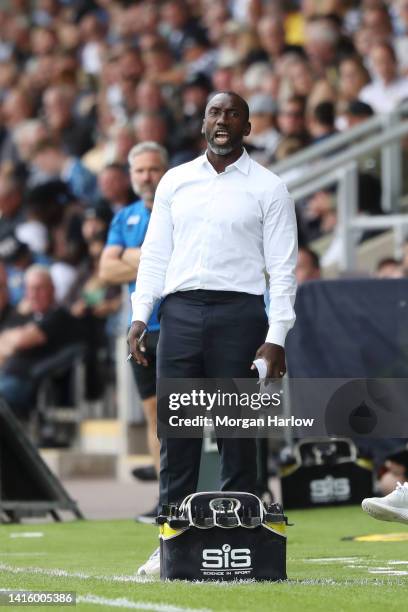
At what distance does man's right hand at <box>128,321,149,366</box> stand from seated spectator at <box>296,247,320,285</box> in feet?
18.6

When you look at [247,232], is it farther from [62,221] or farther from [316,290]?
[62,221]

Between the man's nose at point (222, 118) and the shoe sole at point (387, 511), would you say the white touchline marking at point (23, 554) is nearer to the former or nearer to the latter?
the shoe sole at point (387, 511)

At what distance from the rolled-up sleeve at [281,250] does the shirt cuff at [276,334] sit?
6 cm

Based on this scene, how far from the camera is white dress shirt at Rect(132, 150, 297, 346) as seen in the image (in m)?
5.92

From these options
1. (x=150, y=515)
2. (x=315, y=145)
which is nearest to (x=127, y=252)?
(x=150, y=515)

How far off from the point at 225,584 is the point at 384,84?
31.4 ft

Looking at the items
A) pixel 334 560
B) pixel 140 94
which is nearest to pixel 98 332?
pixel 140 94

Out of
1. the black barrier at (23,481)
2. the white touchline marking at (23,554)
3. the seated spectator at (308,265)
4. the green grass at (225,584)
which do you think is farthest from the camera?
the seated spectator at (308,265)

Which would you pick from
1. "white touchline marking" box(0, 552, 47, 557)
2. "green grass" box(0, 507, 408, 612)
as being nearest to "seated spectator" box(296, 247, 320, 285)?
"green grass" box(0, 507, 408, 612)

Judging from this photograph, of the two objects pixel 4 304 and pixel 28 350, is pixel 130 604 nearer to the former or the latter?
pixel 28 350

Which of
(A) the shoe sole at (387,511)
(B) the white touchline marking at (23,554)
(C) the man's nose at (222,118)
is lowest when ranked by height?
(B) the white touchline marking at (23,554)

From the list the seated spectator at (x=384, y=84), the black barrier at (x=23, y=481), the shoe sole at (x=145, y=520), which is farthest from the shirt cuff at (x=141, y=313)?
the seated spectator at (x=384, y=84)

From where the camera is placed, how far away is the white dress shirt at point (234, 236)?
5922mm

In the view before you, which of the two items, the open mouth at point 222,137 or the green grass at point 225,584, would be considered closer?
the green grass at point 225,584
